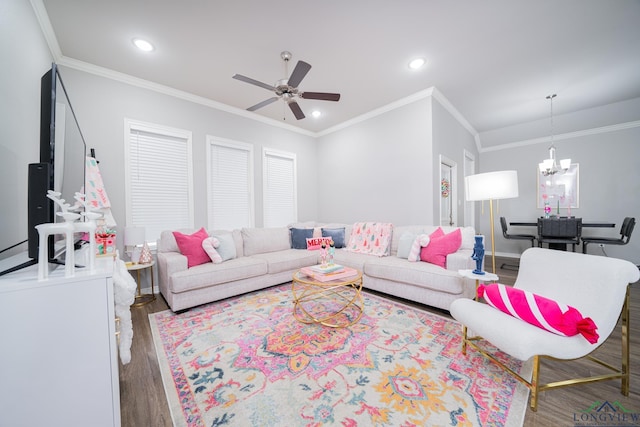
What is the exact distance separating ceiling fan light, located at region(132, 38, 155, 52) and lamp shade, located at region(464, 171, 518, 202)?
3.58 meters

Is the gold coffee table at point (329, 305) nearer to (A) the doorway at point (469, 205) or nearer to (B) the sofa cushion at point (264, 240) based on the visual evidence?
(B) the sofa cushion at point (264, 240)

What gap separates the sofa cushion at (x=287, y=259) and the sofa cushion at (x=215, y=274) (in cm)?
12

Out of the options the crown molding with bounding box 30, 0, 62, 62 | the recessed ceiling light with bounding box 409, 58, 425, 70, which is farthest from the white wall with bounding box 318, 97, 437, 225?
the crown molding with bounding box 30, 0, 62, 62

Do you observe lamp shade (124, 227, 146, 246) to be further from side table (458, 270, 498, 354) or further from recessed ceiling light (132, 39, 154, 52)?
side table (458, 270, 498, 354)

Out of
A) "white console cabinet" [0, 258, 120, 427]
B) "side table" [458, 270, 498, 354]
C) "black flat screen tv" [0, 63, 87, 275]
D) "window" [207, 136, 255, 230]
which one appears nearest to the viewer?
"white console cabinet" [0, 258, 120, 427]

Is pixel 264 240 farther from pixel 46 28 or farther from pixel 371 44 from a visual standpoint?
pixel 46 28

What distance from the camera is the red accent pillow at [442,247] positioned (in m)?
2.64

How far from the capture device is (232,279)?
2.79 metres

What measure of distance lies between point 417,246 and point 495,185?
3.58 ft

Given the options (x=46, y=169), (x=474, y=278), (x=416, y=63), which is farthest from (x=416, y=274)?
(x=46, y=169)

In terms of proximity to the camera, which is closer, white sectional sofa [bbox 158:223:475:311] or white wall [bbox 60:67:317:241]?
white sectional sofa [bbox 158:223:475:311]

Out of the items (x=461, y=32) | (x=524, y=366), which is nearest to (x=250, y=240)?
(x=524, y=366)

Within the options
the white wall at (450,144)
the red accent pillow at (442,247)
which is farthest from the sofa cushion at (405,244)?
the white wall at (450,144)

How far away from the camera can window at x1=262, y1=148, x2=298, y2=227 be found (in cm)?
439
